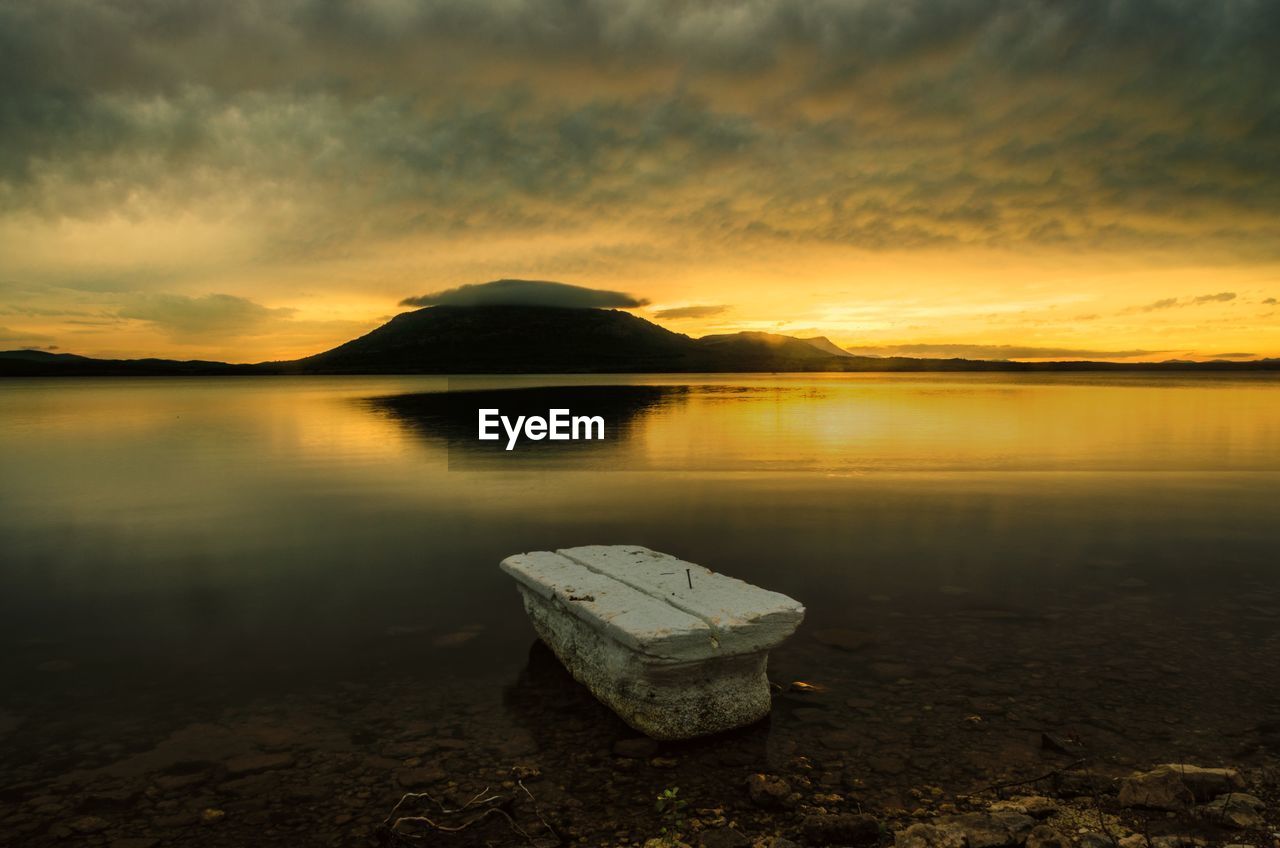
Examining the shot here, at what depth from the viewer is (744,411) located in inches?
1996

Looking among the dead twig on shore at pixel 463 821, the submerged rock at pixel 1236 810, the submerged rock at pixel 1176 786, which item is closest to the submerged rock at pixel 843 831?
the dead twig on shore at pixel 463 821

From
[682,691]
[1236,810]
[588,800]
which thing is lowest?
[588,800]

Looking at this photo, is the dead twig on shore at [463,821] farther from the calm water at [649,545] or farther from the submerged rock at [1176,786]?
the submerged rock at [1176,786]

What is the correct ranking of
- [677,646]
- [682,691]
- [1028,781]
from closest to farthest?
1. [1028,781]
2. [677,646]
3. [682,691]

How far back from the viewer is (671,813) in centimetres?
505

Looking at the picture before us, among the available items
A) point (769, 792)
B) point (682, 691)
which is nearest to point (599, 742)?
point (682, 691)

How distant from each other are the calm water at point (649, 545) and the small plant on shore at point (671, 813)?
0.25 metres

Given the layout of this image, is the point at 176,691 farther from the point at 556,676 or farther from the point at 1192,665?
the point at 1192,665

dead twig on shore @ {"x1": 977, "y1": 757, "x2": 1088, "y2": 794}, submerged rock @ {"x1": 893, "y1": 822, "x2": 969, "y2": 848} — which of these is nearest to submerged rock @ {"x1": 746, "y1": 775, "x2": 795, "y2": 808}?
submerged rock @ {"x1": 893, "y1": 822, "x2": 969, "y2": 848}

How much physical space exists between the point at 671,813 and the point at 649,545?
26.6ft

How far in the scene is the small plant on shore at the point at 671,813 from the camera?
4.79 meters

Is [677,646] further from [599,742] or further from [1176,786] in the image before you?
[1176,786]

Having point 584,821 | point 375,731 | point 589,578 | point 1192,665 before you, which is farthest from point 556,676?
point 1192,665

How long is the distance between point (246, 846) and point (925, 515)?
1330cm
